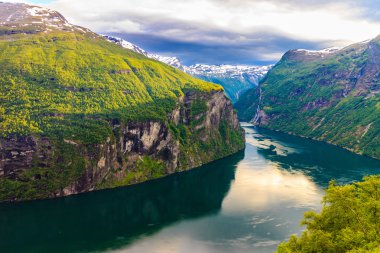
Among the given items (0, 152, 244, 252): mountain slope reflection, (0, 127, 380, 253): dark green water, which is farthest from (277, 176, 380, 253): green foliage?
(0, 152, 244, 252): mountain slope reflection

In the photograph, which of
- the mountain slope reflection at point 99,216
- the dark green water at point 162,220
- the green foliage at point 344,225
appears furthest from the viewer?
the mountain slope reflection at point 99,216

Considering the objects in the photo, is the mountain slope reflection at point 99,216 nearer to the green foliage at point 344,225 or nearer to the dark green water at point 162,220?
the dark green water at point 162,220

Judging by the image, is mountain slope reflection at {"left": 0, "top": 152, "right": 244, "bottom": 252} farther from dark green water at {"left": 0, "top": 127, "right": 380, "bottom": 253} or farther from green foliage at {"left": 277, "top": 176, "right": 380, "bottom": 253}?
green foliage at {"left": 277, "top": 176, "right": 380, "bottom": 253}

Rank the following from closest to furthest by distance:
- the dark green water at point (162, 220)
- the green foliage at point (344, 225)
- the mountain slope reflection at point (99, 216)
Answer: the green foliage at point (344, 225) → the dark green water at point (162, 220) → the mountain slope reflection at point (99, 216)

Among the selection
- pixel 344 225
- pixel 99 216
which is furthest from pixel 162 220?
pixel 344 225

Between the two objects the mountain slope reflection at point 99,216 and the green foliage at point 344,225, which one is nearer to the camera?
the green foliage at point 344,225

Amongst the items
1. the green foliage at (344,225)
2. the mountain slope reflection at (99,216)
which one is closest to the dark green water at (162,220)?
the mountain slope reflection at (99,216)

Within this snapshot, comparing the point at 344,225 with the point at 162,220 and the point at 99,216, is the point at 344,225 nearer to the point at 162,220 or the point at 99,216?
the point at 162,220
